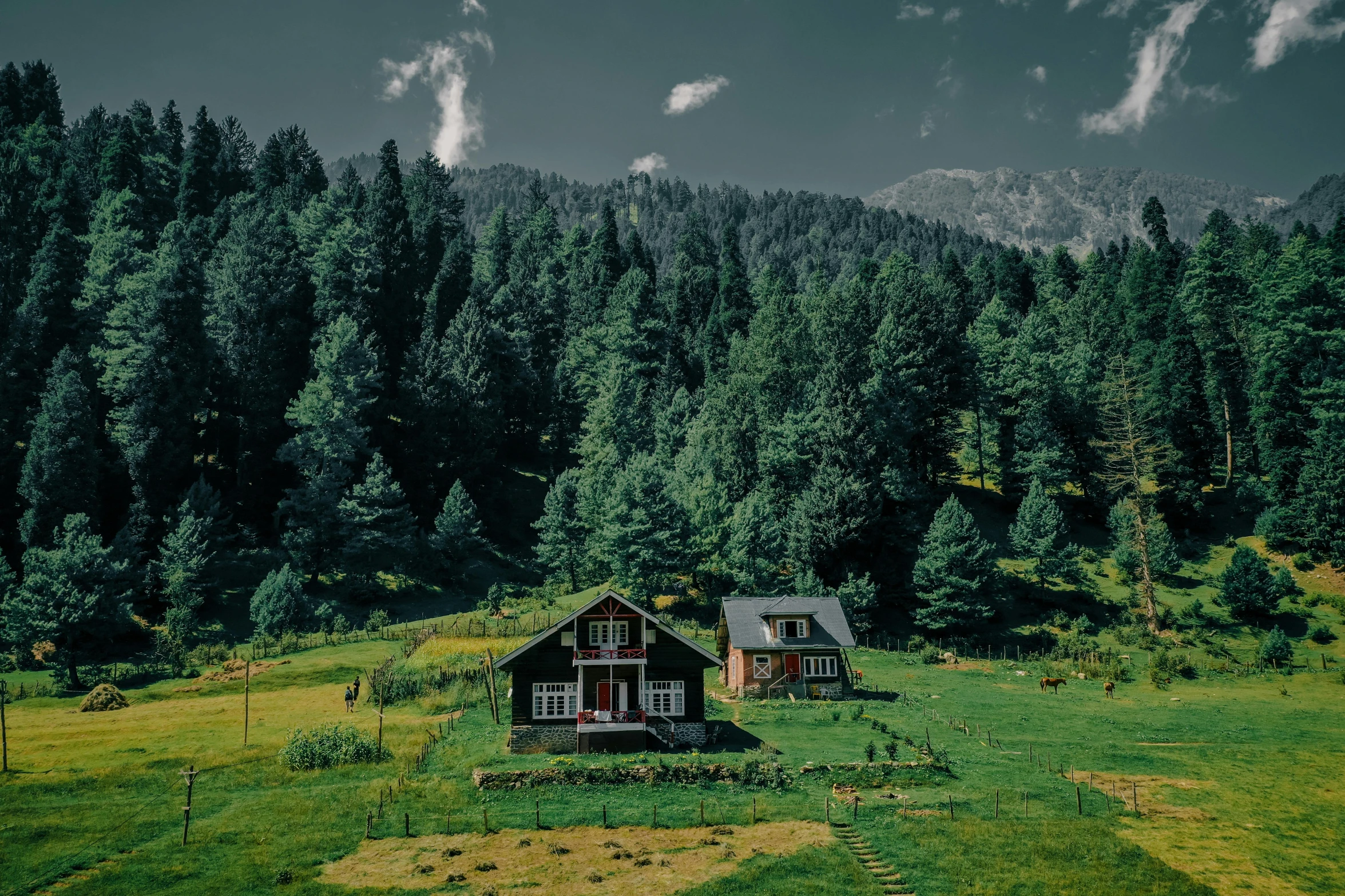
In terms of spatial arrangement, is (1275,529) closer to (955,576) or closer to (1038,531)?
(1038,531)

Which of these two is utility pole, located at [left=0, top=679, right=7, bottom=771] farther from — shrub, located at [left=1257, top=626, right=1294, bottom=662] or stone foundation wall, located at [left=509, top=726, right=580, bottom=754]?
shrub, located at [left=1257, top=626, right=1294, bottom=662]

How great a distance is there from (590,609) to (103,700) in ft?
87.5

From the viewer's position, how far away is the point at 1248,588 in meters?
65.6

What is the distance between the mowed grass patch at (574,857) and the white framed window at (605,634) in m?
13.6

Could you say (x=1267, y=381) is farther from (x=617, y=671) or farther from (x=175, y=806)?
(x=175, y=806)

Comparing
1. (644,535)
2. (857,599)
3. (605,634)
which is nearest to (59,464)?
(644,535)

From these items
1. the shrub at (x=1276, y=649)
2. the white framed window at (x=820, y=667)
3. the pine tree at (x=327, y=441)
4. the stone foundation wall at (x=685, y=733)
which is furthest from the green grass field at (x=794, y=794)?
the pine tree at (x=327, y=441)

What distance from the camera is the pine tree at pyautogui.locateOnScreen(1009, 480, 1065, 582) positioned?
72.3 meters

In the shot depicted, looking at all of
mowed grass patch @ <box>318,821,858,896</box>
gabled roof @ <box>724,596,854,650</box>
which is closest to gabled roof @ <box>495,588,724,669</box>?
gabled roof @ <box>724,596,854,650</box>

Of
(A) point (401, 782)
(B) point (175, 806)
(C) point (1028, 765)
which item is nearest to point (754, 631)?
(C) point (1028, 765)

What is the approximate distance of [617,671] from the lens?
149ft

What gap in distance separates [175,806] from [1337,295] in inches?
3714

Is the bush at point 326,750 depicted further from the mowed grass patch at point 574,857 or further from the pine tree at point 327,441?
the pine tree at point 327,441

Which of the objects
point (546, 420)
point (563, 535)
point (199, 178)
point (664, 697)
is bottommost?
point (664, 697)
